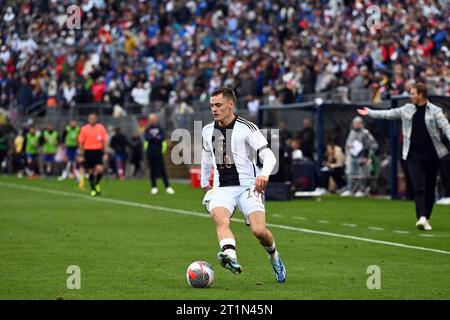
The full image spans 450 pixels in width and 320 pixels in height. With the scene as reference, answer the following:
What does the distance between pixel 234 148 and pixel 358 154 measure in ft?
58.0

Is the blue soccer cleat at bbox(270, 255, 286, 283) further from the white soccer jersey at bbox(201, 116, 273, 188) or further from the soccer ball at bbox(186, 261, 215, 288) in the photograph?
the white soccer jersey at bbox(201, 116, 273, 188)

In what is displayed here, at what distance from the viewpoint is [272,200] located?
90.5 feet

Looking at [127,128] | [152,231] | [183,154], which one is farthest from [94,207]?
[127,128]

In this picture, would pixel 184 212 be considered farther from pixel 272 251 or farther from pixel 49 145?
pixel 49 145

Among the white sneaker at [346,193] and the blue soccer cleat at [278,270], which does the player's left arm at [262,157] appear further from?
the white sneaker at [346,193]

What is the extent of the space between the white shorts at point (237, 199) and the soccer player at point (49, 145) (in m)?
31.6

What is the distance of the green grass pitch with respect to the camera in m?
11.5

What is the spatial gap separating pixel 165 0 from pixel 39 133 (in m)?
7.94

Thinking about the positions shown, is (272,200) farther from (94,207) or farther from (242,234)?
(242,234)

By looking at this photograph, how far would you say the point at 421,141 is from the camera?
18.8 meters

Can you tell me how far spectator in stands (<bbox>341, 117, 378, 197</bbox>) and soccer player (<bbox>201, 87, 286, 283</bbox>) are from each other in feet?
57.0

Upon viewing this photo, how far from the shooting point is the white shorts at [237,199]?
11852 millimetres

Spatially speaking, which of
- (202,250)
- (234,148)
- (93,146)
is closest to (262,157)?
(234,148)

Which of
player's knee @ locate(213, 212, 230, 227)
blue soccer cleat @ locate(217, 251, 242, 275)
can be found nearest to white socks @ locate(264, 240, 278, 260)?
player's knee @ locate(213, 212, 230, 227)
